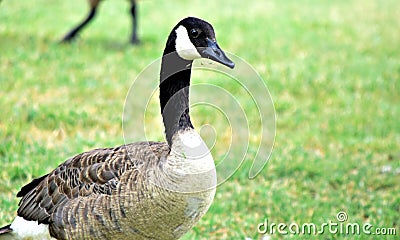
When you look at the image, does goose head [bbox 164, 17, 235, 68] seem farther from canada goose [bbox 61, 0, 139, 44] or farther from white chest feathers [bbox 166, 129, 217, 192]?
canada goose [bbox 61, 0, 139, 44]

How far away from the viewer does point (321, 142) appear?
7859 millimetres

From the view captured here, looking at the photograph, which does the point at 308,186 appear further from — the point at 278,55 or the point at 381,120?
the point at 278,55

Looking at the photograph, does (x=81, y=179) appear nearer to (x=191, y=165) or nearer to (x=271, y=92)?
(x=191, y=165)

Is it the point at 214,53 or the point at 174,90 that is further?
the point at 174,90

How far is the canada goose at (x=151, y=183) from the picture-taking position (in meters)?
3.90

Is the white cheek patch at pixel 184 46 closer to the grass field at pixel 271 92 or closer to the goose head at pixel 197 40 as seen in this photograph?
the goose head at pixel 197 40

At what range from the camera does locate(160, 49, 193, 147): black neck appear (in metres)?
4.11

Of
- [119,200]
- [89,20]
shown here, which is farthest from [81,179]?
[89,20]

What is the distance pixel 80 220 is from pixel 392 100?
22.3ft

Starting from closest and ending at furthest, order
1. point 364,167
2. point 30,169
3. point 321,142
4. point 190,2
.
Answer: point 30,169
point 364,167
point 321,142
point 190,2

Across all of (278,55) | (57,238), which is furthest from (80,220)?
(278,55)

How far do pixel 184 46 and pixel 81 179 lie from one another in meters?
1.09

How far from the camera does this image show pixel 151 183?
155 inches

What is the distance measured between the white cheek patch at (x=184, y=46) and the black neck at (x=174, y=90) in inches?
2.1
